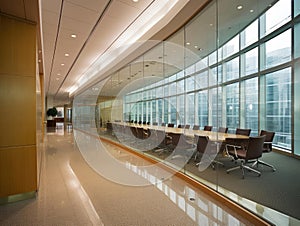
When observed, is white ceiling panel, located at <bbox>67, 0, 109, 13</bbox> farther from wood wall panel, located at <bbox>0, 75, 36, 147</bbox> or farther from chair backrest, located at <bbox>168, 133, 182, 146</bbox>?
chair backrest, located at <bbox>168, 133, 182, 146</bbox>

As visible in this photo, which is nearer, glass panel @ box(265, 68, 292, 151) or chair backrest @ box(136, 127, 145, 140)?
glass panel @ box(265, 68, 292, 151)

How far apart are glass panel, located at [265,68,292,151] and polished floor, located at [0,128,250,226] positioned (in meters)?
1.87

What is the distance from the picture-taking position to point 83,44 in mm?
5410

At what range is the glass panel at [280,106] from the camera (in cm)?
302

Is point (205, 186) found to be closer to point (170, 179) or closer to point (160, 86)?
point (170, 179)

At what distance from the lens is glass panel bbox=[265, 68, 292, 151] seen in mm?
3021

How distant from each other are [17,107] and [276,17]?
485 cm

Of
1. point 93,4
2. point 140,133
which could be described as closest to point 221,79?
point 140,133

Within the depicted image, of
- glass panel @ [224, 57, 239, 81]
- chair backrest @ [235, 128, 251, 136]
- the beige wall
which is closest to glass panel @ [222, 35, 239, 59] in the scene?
glass panel @ [224, 57, 239, 81]

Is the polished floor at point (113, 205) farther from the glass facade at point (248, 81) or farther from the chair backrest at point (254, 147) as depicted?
the glass facade at point (248, 81)

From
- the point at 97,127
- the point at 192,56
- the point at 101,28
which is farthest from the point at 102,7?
the point at 97,127

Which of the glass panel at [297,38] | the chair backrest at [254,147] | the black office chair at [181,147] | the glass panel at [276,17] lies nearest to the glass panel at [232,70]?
the glass panel at [276,17]

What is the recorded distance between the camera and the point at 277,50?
3684mm

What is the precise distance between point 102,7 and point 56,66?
17.4ft
